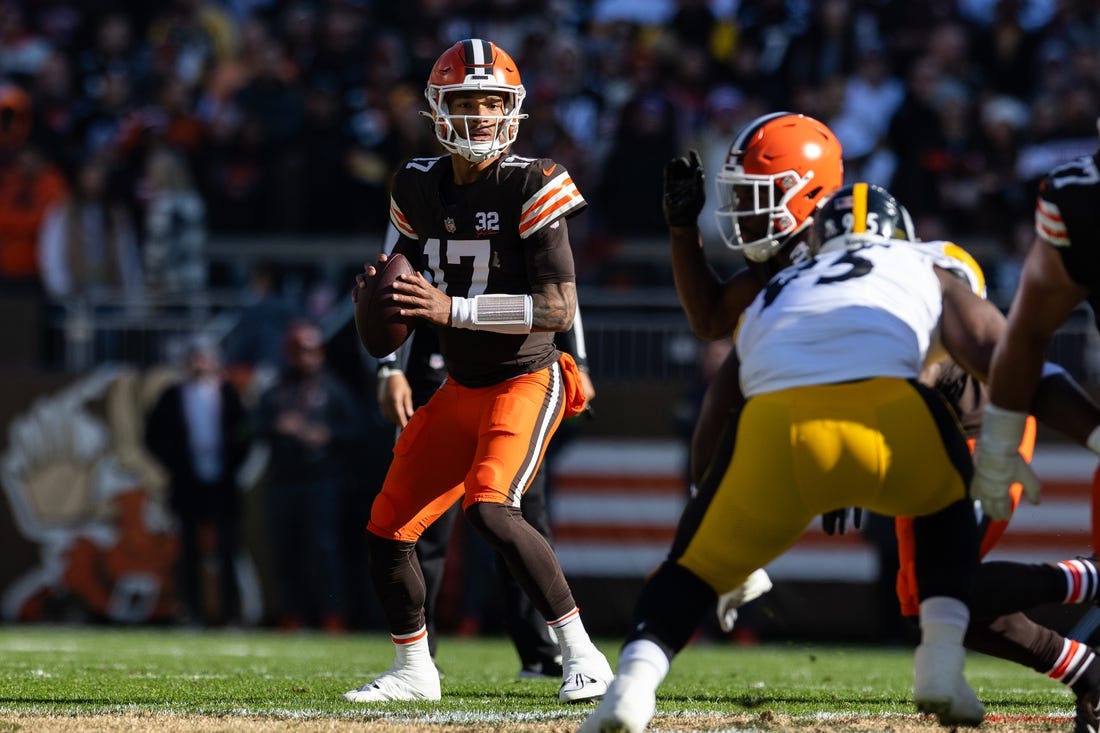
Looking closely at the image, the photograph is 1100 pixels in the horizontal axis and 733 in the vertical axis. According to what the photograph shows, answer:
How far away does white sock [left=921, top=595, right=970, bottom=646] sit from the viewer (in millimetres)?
3725

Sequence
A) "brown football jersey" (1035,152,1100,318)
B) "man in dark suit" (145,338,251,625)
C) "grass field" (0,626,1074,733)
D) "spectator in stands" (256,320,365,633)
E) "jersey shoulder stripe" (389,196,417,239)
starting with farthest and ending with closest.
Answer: "man in dark suit" (145,338,251,625) < "spectator in stands" (256,320,365,633) < "jersey shoulder stripe" (389,196,417,239) < "grass field" (0,626,1074,733) < "brown football jersey" (1035,152,1100,318)

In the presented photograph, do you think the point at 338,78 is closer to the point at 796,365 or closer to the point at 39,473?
the point at 39,473

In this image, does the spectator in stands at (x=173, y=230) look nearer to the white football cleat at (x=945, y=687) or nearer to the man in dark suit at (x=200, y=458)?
the man in dark suit at (x=200, y=458)

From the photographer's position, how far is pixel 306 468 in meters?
10.4

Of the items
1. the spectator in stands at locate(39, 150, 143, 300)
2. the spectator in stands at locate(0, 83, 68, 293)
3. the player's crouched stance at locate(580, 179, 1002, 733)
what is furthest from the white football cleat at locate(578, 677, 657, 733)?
the spectator in stands at locate(0, 83, 68, 293)

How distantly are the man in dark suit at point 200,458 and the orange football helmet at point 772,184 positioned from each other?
6.39 meters

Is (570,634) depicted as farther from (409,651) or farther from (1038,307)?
(1038,307)

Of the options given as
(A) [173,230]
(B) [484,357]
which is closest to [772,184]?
(B) [484,357]

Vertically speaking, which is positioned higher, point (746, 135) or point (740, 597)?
point (746, 135)

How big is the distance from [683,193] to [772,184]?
0.26 metres

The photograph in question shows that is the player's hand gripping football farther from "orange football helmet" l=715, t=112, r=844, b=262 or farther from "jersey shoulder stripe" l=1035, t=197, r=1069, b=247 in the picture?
"jersey shoulder stripe" l=1035, t=197, r=1069, b=247

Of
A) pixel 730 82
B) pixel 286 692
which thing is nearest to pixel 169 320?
pixel 730 82

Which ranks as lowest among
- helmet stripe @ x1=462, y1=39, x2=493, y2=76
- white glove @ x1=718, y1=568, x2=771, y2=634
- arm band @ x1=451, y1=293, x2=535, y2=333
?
white glove @ x1=718, y1=568, x2=771, y2=634

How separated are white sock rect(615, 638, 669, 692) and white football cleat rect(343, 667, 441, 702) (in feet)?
5.12
